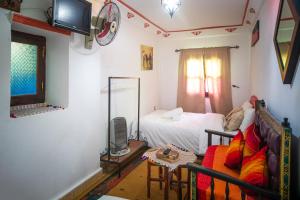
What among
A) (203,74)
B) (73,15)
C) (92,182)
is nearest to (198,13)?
(203,74)

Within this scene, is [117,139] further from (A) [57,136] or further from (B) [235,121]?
(B) [235,121]

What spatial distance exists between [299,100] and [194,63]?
12.4ft

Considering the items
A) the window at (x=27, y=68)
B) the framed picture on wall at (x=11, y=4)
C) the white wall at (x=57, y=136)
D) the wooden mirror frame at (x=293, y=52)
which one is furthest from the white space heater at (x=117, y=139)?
the wooden mirror frame at (x=293, y=52)

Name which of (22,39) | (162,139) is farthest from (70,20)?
(162,139)

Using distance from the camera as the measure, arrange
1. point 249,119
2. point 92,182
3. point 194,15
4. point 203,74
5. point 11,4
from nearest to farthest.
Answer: point 11,4, point 92,182, point 249,119, point 194,15, point 203,74

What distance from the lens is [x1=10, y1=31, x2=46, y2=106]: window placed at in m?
2.06

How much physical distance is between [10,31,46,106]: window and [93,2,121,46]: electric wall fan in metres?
0.59

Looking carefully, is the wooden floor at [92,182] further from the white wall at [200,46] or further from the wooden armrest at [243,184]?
the white wall at [200,46]

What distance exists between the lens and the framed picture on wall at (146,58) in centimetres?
445

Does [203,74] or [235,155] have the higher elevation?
[203,74]

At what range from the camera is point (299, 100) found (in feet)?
4.50

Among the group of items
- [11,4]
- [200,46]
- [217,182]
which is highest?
[200,46]

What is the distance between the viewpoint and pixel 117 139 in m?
3.05

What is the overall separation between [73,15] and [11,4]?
57cm
